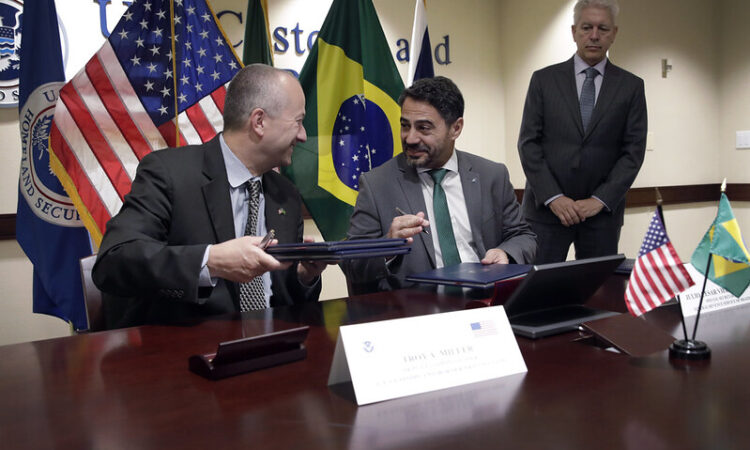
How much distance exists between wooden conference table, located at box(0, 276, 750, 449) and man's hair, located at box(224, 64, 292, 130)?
3.17 ft

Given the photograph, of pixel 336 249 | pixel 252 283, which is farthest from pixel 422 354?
pixel 252 283

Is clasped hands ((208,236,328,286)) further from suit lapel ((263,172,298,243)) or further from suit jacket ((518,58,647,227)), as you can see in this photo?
suit jacket ((518,58,647,227))

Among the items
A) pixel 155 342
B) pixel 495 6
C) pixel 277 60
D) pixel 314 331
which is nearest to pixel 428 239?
pixel 314 331

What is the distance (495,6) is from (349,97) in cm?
242

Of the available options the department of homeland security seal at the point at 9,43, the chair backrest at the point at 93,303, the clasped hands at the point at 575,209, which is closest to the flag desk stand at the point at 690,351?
the chair backrest at the point at 93,303

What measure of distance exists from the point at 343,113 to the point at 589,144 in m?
1.30

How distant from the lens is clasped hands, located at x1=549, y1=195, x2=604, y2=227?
2.94 meters

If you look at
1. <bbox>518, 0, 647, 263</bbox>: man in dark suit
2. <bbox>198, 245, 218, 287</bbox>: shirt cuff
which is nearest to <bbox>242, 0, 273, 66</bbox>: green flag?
<bbox>518, 0, 647, 263</bbox>: man in dark suit

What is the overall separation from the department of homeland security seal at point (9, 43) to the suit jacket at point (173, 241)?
191 centimetres

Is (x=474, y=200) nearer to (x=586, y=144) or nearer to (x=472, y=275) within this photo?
(x=472, y=275)

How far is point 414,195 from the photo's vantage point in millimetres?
2305

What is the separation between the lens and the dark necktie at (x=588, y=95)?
3.09 meters

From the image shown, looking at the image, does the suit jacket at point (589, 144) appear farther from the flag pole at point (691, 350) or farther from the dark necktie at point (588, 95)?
the flag pole at point (691, 350)

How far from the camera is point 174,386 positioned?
3.23 feet
